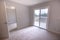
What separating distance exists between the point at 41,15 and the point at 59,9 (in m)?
1.62

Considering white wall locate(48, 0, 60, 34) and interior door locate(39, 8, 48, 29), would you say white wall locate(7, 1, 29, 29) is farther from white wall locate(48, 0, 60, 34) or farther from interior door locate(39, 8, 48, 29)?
white wall locate(48, 0, 60, 34)

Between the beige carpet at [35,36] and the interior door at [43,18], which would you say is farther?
the interior door at [43,18]

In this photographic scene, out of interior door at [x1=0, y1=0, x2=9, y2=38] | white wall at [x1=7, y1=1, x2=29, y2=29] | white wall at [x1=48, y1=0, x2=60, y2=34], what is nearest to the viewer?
interior door at [x1=0, y1=0, x2=9, y2=38]

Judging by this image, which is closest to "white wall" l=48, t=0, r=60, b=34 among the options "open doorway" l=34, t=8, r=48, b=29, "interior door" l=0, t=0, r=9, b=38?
"open doorway" l=34, t=8, r=48, b=29

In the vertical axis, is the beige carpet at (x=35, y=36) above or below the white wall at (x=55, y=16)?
below

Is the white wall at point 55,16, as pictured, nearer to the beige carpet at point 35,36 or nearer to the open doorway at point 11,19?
the beige carpet at point 35,36

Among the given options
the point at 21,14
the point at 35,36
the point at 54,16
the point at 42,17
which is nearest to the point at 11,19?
the point at 21,14

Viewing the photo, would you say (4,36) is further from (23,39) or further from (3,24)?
(23,39)

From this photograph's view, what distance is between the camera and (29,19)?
5750mm

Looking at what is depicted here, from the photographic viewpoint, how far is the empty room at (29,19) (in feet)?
10.0

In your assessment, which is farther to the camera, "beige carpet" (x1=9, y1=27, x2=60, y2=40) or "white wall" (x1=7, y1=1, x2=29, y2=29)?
"white wall" (x1=7, y1=1, x2=29, y2=29)

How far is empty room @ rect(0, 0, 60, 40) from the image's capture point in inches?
120

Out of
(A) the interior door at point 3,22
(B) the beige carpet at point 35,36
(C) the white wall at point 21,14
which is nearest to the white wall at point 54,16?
(B) the beige carpet at point 35,36

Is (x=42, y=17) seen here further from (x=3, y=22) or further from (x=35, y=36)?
(x=3, y=22)
